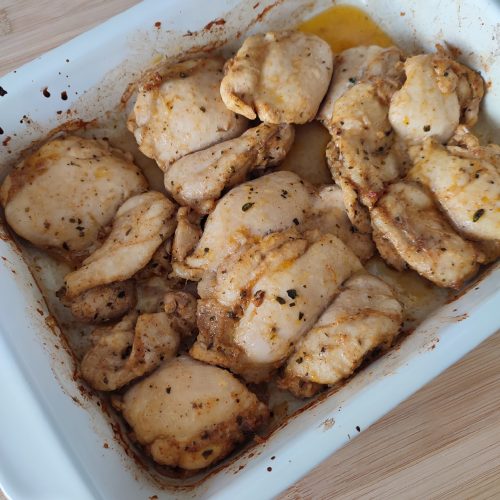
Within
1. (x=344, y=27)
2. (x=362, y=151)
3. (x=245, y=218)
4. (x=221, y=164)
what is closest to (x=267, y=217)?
(x=245, y=218)

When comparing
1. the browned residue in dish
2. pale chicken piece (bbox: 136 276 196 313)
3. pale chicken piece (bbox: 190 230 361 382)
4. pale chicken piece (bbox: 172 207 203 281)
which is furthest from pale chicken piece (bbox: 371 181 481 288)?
the browned residue in dish

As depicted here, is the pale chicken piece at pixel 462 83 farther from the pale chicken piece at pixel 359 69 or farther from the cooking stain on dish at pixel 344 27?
the cooking stain on dish at pixel 344 27

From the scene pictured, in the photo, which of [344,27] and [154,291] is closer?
[154,291]

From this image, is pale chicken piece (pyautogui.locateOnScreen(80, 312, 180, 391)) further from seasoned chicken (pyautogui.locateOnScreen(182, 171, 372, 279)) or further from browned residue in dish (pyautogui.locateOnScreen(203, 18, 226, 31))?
browned residue in dish (pyautogui.locateOnScreen(203, 18, 226, 31))

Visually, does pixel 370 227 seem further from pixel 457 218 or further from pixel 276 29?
pixel 276 29

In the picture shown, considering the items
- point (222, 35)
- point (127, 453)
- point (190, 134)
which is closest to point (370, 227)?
point (190, 134)

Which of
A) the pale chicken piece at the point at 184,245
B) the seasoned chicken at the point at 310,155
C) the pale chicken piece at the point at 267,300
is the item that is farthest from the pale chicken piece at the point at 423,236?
the pale chicken piece at the point at 184,245

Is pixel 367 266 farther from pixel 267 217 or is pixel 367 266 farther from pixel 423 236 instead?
pixel 267 217
